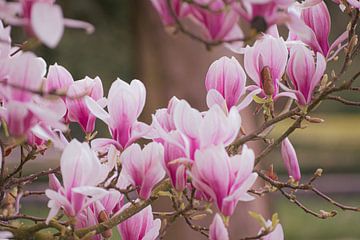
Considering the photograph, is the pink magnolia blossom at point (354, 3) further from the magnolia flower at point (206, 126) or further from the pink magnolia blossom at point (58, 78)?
the pink magnolia blossom at point (58, 78)

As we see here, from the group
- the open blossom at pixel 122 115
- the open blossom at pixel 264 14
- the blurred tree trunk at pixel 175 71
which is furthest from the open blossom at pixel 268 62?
the blurred tree trunk at pixel 175 71

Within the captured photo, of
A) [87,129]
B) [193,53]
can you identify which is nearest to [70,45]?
[193,53]

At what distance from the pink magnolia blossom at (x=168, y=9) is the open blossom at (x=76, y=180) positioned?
5.7 inches

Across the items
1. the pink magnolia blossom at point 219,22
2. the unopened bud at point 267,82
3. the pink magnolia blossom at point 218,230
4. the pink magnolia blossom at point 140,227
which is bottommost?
the pink magnolia blossom at point 140,227

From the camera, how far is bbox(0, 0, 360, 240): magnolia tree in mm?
667

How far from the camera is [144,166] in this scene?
2.67ft

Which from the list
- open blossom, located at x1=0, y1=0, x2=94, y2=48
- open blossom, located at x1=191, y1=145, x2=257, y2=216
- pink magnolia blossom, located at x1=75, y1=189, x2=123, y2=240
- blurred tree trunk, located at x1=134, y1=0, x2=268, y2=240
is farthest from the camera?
blurred tree trunk, located at x1=134, y1=0, x2=268, y2=240

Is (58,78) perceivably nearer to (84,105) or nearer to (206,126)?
(84,105)

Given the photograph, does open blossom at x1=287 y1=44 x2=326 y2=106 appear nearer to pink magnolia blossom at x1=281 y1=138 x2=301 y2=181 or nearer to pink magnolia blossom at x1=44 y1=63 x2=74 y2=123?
pink magnolia blossom at x1=281 y1=138 x2=301 y2=181

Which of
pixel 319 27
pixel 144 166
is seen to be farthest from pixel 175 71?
pixel 144 166

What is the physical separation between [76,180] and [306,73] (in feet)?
0.90

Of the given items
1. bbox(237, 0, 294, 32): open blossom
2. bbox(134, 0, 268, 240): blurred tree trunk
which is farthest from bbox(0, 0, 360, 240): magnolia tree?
bbox(134, 0, 268, 240): blurred tree trunk

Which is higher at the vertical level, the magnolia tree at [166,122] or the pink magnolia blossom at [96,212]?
the magnolia tree at [166,122]

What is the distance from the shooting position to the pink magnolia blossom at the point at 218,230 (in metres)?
0.76
